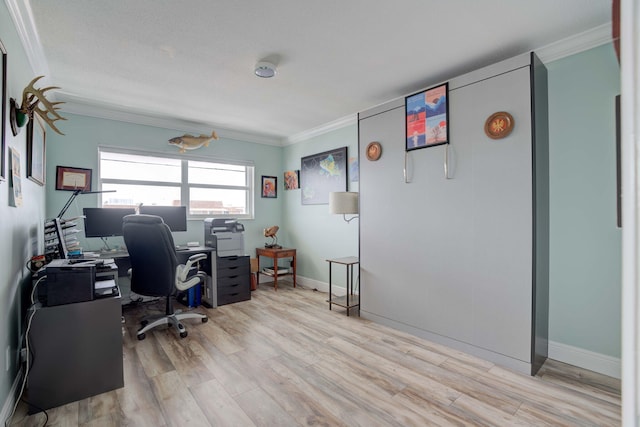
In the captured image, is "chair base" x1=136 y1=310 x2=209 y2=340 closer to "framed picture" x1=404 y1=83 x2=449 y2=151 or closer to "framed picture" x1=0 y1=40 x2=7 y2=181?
"framed picture" x1=0 y1=40 x2=7 y2=181

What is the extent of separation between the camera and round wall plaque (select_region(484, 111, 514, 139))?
2.29 meters

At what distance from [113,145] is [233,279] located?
2193 millimetres

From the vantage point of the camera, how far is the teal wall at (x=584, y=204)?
2.15m

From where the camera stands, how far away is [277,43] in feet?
7.61

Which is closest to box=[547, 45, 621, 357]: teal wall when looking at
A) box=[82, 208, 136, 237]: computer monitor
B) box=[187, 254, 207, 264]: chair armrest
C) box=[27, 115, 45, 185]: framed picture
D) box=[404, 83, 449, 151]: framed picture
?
box=[404, 83, 449, 151]: framed picture

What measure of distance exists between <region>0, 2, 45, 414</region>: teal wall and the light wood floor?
44 cm

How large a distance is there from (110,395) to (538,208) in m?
3.19

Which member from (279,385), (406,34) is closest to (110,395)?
(279,385)

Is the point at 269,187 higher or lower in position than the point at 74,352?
higher

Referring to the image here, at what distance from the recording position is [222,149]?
464cm

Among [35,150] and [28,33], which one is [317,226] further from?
[28,33]

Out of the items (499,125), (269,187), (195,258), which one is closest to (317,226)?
(269,187)
